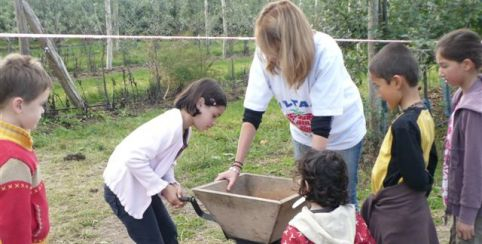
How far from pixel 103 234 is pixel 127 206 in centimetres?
184

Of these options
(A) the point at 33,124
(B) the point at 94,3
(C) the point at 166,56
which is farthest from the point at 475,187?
(B) the point at 94,3

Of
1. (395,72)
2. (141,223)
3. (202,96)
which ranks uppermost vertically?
(395,72)

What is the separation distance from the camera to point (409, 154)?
2.36 metres

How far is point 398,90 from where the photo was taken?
2.50m

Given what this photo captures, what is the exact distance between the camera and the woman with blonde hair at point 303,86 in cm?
264

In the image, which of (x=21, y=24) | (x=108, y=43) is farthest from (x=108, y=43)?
(x=21, y=24)

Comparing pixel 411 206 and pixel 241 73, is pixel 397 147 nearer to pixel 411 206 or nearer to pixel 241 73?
pixel 411 206

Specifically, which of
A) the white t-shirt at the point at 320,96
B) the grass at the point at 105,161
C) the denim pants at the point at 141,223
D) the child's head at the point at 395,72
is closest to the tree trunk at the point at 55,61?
the grass at the point at 105,161

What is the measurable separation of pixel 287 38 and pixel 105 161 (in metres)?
4.54

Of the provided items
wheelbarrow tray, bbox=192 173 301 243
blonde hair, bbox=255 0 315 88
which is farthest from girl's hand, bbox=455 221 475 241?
blonde hair, bbox=255 0 315 88

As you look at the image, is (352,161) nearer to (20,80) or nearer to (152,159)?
(152,159)

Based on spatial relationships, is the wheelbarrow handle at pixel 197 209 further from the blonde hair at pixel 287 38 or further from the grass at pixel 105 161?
the grass at pixel 105 161

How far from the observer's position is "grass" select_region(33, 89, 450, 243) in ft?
15.1

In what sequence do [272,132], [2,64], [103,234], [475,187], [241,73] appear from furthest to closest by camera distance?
1. [241,73]
2. [272,132]
3. [103,234]
4. [475,187]
5. [2,64]
